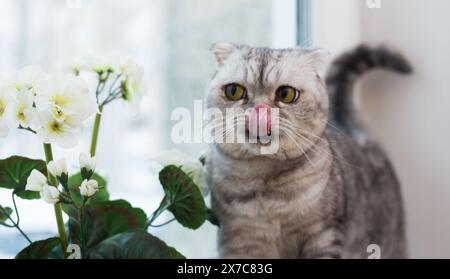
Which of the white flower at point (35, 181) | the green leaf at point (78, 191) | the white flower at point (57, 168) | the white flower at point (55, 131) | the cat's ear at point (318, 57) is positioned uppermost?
the cat's ear at point (318, 57)

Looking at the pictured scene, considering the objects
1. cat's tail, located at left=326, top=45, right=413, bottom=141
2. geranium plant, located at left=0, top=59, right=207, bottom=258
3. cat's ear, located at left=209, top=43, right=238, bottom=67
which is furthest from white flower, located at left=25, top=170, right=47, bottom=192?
cat's tail, located at left=326, top=45, right=413, bottom=141

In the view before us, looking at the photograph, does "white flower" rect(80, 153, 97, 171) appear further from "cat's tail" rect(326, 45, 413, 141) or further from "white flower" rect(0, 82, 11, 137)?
"cat's tail" rect(326, 45, 413, 141)

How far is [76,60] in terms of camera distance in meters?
0.78

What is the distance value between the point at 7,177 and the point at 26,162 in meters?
0.03

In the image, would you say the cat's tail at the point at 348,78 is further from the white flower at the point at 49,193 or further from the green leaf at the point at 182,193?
the white flower at the point at 49,193

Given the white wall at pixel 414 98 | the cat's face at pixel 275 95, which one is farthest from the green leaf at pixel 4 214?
the white wall at pixel 414 98

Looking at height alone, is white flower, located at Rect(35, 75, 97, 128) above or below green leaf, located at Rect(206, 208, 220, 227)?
above

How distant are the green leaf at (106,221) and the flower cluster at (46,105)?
110mm

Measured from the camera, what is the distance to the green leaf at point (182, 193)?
2.41 feet

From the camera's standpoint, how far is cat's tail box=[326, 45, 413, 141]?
96 centimetres

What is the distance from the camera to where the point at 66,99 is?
26.3 inches

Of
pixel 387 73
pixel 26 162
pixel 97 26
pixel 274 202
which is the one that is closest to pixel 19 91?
pixel 26 162

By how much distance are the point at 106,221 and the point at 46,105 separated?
0.19m

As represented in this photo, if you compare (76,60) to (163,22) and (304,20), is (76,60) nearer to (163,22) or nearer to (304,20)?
(163,22)
